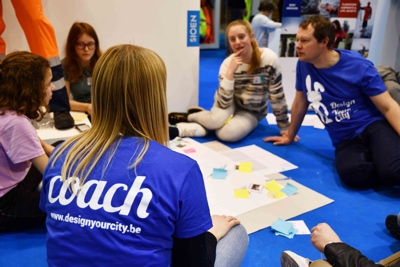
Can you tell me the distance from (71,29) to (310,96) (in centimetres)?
192

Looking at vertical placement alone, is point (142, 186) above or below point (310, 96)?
above

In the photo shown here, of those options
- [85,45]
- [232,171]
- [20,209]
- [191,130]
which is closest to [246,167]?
[232,171]

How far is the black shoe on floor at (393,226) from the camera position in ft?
6.30

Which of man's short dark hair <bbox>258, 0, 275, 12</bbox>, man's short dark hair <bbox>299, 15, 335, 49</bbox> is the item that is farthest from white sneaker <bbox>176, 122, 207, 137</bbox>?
man's short dark hair <bbox>258, 0, 275, 12</bbox>

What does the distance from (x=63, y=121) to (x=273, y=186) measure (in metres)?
1.46

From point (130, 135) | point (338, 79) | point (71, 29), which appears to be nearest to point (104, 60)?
point (130, 135)

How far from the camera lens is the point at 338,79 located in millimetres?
2516

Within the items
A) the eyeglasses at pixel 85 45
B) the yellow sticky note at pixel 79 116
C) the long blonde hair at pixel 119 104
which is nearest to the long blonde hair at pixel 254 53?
A: the eyeglasses at pixel 85 45

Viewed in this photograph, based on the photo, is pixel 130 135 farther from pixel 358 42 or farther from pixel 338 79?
pixel 358 42

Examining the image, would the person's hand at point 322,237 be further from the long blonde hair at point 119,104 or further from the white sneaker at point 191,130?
the white sneaker at point 191,130

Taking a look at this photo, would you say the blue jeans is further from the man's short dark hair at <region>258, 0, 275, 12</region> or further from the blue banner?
the man's short dark hair at <region>258, 0, 275, 12</region>

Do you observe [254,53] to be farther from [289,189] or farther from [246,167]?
[289,189]

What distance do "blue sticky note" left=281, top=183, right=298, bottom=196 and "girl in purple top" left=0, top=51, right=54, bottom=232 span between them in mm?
1396

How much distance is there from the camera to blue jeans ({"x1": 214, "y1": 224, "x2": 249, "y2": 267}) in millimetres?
1288
